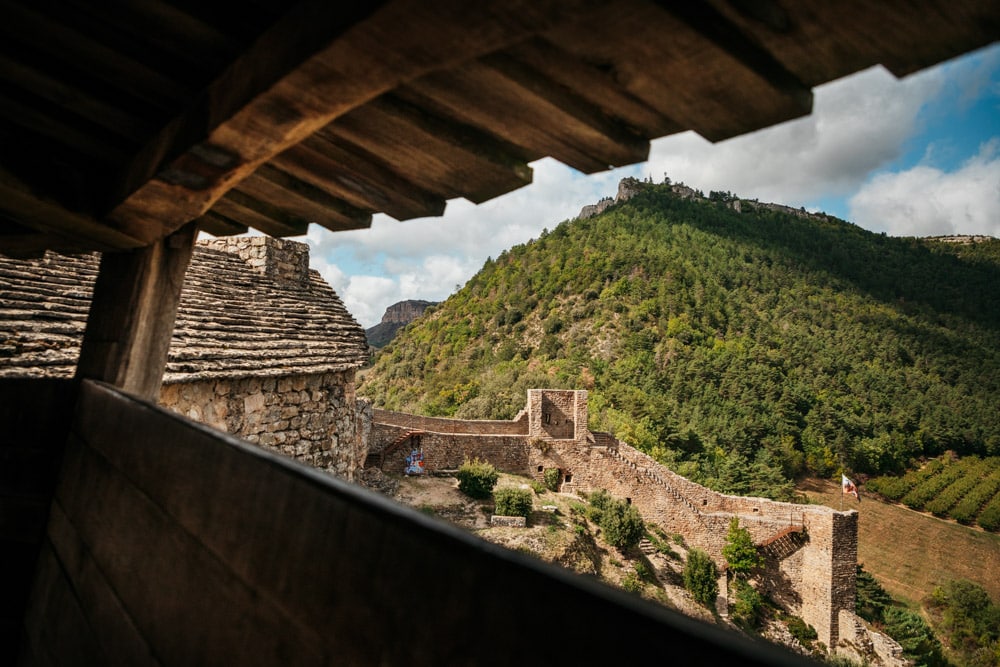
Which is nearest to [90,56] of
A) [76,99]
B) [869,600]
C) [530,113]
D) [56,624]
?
[76,99]

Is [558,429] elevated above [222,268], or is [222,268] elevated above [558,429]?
[222,268]

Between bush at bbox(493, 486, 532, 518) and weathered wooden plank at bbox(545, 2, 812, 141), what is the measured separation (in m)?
15.9

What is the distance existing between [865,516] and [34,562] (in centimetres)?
4343

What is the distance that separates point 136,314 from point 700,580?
20166 mm

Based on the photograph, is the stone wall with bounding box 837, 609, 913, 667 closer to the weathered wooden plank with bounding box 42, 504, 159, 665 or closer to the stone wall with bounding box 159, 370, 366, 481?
the stone wall with bounding box 159, 370, 366, 481

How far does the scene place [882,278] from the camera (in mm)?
66438

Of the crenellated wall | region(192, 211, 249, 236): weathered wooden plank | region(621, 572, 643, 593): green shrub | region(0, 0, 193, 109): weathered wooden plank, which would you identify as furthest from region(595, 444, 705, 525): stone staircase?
region(0, 0, 193, 109): weathered wooden plank

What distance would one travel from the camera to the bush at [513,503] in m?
15.8

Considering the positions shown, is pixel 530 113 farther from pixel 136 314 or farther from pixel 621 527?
pixel 621 527

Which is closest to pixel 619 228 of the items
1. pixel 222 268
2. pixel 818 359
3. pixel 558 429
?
pixel 818 359

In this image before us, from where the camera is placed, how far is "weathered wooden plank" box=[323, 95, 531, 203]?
1.24 m

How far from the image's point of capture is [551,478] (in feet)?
74.5

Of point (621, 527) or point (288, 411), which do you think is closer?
point (288, 411)

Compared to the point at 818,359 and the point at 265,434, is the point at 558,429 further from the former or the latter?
the point at 818,359
